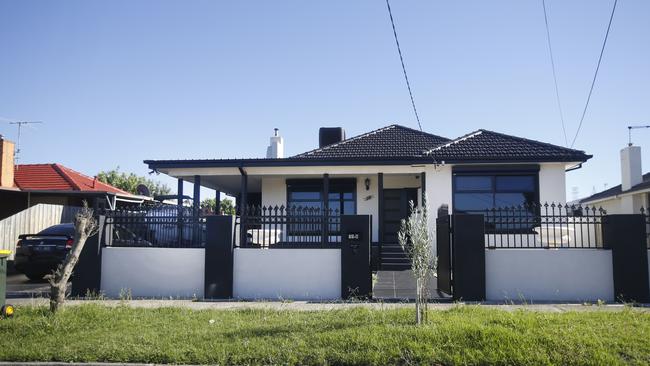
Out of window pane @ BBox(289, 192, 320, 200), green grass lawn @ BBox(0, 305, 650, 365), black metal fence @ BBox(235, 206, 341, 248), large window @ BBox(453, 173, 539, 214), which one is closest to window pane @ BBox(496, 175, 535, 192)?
large window @ BBox(453, 173, 539, 214)

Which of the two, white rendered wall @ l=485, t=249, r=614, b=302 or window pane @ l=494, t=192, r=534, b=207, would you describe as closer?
white rendered wall @ l=485, t=249, r=614, b=302

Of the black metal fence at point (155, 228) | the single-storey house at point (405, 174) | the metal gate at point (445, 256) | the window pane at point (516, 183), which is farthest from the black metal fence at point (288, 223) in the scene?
the window pane at point (516, 183)

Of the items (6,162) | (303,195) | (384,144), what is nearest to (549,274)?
(384,144)

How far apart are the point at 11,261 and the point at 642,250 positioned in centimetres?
1840

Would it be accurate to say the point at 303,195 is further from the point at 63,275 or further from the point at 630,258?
the point at 630,258

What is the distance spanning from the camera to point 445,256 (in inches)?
407

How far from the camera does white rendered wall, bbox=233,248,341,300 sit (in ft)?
33.2

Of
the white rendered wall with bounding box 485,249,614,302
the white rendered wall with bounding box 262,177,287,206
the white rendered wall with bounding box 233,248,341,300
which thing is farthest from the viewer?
the white rendered wall with bounding box 262,177,287,206

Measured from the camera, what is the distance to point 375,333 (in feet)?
21.2

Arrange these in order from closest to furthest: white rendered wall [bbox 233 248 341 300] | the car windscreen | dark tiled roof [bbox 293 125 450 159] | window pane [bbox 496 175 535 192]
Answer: white rendered wall [bbox 233 248 341 300]
the car windscreen
window pane [bbox 496 175 535 192]
dark tiled roof [bbox 293 125 450 159]

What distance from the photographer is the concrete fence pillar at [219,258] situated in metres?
10.2

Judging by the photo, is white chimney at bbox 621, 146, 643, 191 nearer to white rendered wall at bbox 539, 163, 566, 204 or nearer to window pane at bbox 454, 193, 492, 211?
white rendered wall at bbox 539, 163, 566, 204

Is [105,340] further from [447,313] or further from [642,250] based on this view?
[642,250]

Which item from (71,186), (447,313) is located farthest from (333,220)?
(71,186)
